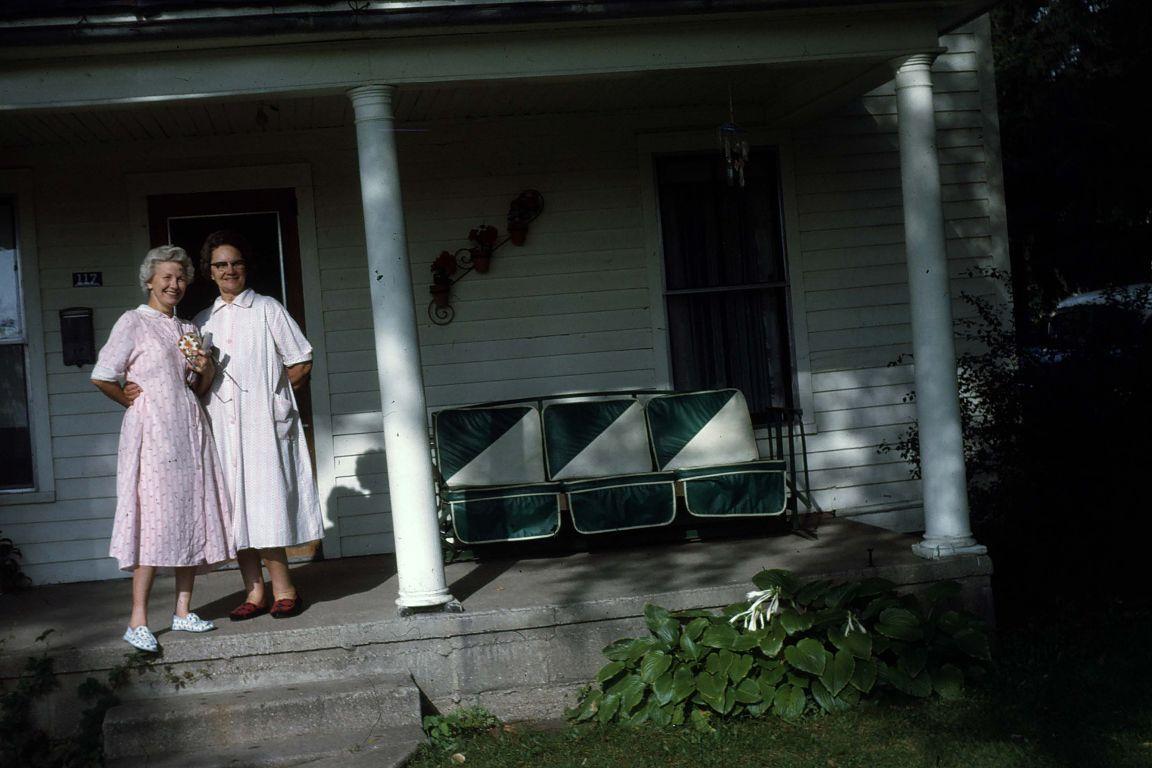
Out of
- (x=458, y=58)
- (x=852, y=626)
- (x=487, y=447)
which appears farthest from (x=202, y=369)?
(x=852, y=626)

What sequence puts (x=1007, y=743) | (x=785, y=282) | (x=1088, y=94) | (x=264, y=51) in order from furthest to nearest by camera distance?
(x=1088, y=94)
(x=785, y=282)
(x=264, y=51)
(x=1007, y=743)

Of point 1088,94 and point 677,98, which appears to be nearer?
point 677,98

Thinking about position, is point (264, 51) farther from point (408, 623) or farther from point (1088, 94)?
point (1088, 94)

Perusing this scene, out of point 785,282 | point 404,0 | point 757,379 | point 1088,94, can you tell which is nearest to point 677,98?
point 785,282

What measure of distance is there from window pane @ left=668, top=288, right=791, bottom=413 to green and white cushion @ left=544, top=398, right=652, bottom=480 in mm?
717

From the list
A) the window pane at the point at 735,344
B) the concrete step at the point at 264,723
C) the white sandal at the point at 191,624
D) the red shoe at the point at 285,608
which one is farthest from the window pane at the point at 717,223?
the white sandal at the point at 191,624

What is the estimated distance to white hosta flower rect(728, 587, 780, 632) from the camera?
5.22 m

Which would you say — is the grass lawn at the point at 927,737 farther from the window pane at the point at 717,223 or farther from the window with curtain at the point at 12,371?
the window with curtain at the point at 12,371

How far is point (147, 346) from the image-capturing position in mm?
5113

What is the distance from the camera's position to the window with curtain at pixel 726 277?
7.65m

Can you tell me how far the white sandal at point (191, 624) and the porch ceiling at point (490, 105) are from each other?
2637 mm

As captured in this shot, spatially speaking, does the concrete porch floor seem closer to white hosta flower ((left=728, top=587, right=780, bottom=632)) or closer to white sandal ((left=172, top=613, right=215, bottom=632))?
white sandal ((left=172, top=613, right=215, bottom=632))

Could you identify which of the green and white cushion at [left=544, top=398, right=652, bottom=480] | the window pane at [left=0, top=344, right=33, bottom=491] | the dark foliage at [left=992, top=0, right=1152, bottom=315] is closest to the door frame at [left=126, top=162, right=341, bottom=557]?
the window pane at [left=0, top=344, right=33, bottom=491]

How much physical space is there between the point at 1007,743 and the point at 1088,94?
16.7m
